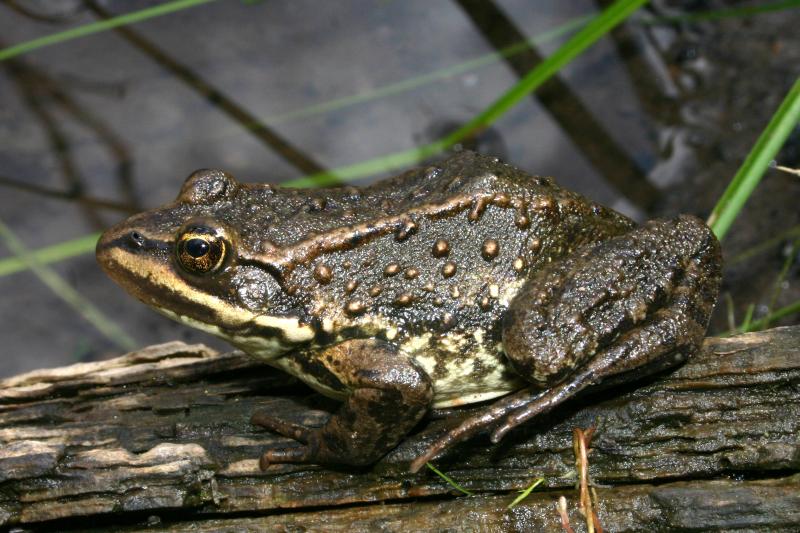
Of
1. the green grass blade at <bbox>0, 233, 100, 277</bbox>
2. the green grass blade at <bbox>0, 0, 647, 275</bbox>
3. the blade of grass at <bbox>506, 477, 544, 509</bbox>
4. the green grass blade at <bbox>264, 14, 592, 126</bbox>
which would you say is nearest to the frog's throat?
the blade of grass at <bbox>506, 477, 544, 509</bbox>

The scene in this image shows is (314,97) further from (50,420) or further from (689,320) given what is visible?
(689,320)

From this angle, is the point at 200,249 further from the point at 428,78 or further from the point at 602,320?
the point at 428,78

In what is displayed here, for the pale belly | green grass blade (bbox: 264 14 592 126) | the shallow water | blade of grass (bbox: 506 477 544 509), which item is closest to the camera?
blade of grass (bbox: 506 477 544 509)

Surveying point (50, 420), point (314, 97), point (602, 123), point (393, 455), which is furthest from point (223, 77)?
point (393, 455)

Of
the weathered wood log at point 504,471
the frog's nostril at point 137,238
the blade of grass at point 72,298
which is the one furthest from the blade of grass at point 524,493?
the blade of grass at point 72,298

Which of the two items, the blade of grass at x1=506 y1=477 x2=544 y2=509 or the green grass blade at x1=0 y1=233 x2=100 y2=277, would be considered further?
the green grass blade at x1=0 y1=233 x2=100 y2=277

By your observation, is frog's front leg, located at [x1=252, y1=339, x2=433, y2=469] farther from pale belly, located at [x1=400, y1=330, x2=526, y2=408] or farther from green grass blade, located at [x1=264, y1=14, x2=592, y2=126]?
green grass blade, located at [x1=264, y1=14, x2=592, y2=126]

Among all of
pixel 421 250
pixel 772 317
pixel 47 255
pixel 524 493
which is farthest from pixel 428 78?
pixel 524 493
